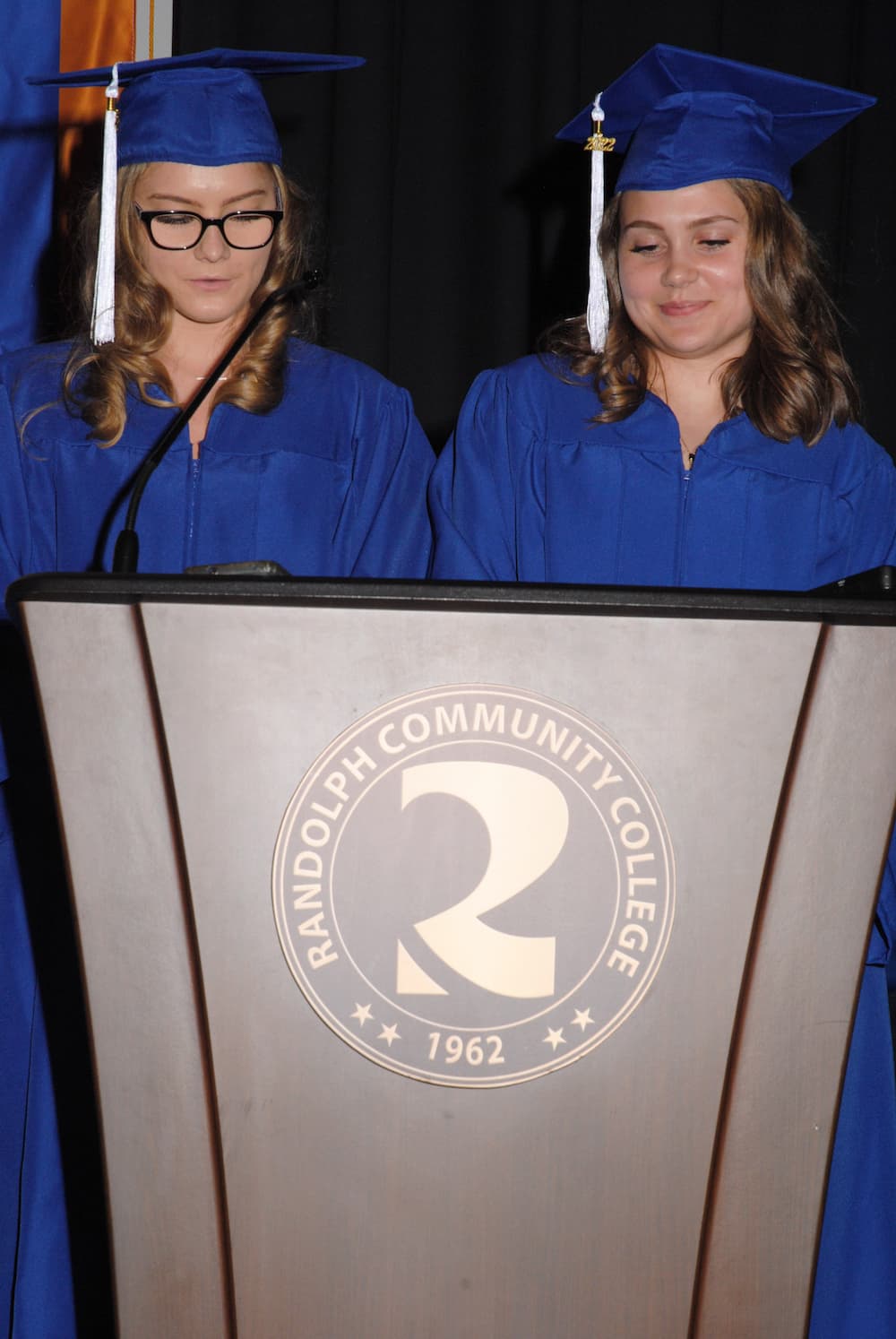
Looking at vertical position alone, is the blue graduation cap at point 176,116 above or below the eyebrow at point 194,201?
above

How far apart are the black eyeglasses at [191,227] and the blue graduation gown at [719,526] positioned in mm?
377

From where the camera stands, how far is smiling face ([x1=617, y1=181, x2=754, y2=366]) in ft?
5.27

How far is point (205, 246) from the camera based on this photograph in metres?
1.62

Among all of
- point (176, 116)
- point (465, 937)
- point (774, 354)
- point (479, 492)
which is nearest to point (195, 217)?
point (176, 116)

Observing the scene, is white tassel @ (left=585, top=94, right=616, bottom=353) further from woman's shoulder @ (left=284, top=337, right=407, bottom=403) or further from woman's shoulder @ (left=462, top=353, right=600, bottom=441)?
woman's shoulder @ (left=284, top=337, right=407, bottom=403)

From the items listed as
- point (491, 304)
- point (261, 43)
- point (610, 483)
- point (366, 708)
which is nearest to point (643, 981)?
point (366, 708)

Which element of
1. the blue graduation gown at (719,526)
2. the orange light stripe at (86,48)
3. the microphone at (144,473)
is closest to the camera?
the microphone at (144,473)

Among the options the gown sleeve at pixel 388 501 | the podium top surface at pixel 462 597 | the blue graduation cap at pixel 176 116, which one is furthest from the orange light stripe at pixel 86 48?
the podium top surface at pixel 462 597

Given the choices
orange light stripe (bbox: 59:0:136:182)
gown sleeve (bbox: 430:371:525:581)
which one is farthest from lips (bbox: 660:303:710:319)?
orange light stripe (bbox: 59:0:136:182)

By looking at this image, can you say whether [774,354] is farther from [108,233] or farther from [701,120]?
[108,233]

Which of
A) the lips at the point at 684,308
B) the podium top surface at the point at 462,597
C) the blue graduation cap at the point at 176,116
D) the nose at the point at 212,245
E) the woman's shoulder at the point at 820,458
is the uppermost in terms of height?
the blue graduation cap at the point at 176,116

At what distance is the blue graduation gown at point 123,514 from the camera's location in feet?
5.22

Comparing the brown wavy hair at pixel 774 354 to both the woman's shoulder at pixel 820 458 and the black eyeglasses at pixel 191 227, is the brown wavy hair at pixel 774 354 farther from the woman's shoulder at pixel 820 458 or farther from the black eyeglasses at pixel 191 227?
the black eyeglasses at pixel 191 227

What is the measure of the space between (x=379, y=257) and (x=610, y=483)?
3.44 feet
